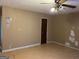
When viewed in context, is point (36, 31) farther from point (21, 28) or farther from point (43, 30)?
point (21, 28)

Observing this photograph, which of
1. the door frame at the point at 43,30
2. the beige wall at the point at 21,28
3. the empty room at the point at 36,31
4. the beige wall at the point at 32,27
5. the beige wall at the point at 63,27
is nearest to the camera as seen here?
the empty room at the point at 36,31

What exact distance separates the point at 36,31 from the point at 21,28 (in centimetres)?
134

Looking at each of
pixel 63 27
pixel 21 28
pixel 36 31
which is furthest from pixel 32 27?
pixel 63 27

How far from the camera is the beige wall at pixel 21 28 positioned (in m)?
5.85

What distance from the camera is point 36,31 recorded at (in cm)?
757

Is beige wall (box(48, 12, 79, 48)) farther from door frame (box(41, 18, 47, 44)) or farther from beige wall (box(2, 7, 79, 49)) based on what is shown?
door frame (box(41, 18, 47, 44))

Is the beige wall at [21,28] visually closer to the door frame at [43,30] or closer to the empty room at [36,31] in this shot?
the empty room at [36,31]

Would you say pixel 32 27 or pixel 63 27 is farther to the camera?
pixel 63 27

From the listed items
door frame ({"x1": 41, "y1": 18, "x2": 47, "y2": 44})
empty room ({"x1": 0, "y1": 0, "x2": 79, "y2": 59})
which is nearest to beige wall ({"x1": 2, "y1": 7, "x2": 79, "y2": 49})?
empty room ({"x1": 0, "y1": 0, "x2": 79, "y2": 59})

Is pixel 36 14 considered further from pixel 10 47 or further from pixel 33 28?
pixel 10 47

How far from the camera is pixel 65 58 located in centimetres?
511

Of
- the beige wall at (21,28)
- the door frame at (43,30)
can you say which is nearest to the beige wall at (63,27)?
the door frame at (43,30)

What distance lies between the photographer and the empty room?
5473 millimetres

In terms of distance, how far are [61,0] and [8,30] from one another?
3628 millimetres
